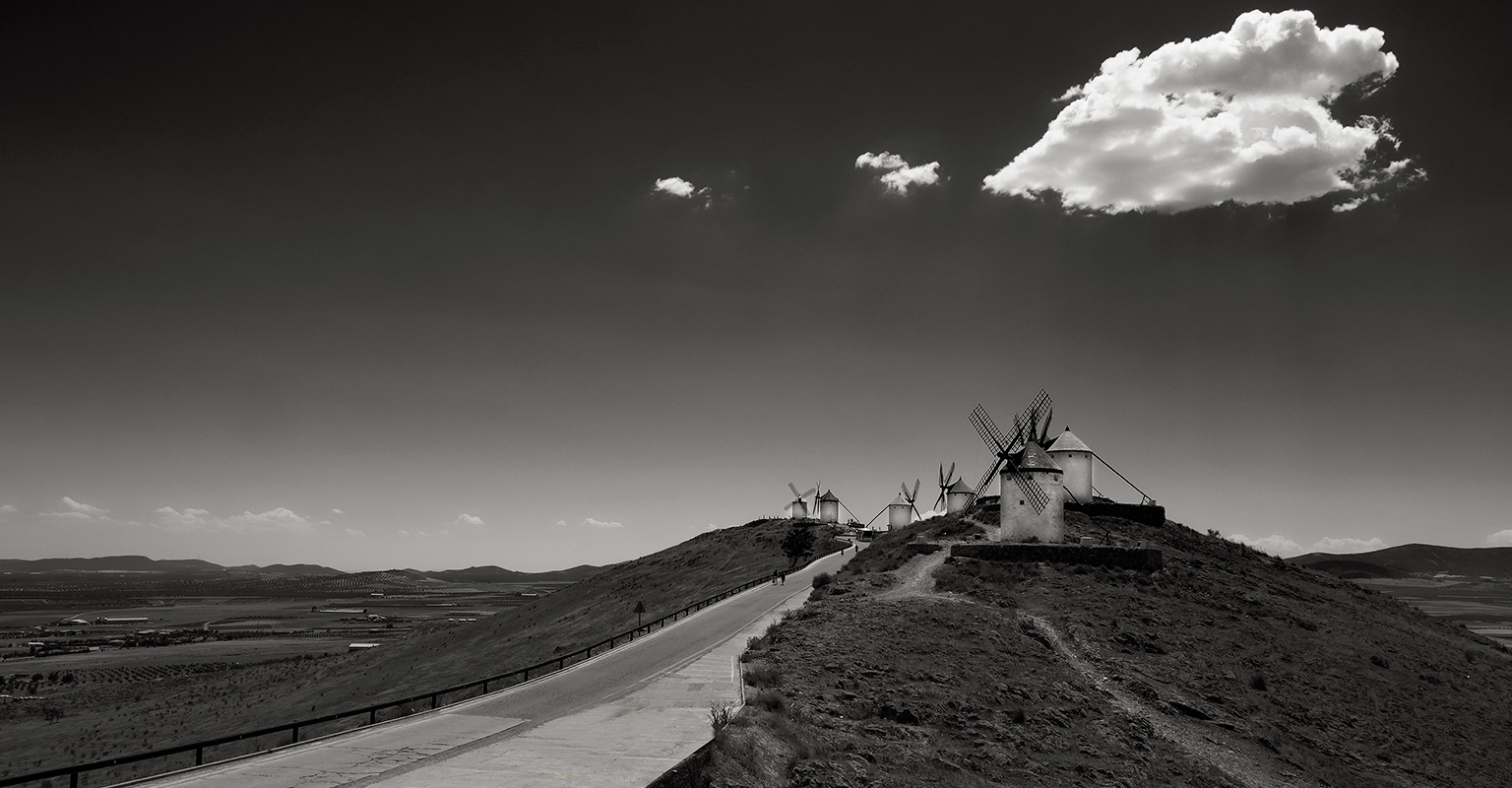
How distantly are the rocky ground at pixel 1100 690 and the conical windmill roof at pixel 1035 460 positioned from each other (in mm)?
5939

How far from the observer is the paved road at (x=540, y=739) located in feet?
47.2

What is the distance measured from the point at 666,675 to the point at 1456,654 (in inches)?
1505

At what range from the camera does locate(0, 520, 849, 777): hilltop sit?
149 feet

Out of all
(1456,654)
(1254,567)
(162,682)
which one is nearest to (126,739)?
(162,682)

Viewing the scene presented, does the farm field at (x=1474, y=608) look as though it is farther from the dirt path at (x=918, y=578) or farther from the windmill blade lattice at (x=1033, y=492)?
the dirt path at (x=918, y=578)

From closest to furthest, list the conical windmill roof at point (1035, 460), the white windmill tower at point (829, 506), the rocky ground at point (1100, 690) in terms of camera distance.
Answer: the rocky ground at point (1100, 690), the conical windmill roof at point (1035, 460), the white windmill tower at point (829, 506)

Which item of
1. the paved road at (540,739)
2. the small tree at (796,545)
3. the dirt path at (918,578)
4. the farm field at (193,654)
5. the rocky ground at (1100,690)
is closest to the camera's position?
the paved road at (540,739)

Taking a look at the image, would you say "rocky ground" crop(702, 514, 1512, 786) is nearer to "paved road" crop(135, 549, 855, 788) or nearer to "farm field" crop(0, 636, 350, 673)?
"paved road" crop(135, 549, 855, 788)

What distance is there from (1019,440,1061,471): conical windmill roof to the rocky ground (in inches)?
234

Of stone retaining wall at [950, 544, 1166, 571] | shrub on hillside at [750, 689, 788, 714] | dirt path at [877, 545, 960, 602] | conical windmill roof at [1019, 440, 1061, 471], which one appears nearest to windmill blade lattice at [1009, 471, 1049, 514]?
conical windmill roof at [1019, 440, 1061, 471]

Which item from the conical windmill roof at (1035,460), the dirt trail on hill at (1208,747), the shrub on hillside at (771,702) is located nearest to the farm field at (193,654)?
the conical windmill roof at (1035,460)

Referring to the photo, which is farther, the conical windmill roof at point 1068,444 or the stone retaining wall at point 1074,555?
the conical windmill roof at point 1068,444

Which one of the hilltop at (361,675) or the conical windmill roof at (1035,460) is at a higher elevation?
the conical windmill roof at (1035,460)

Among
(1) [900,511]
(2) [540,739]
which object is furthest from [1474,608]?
(2) [540,739]
